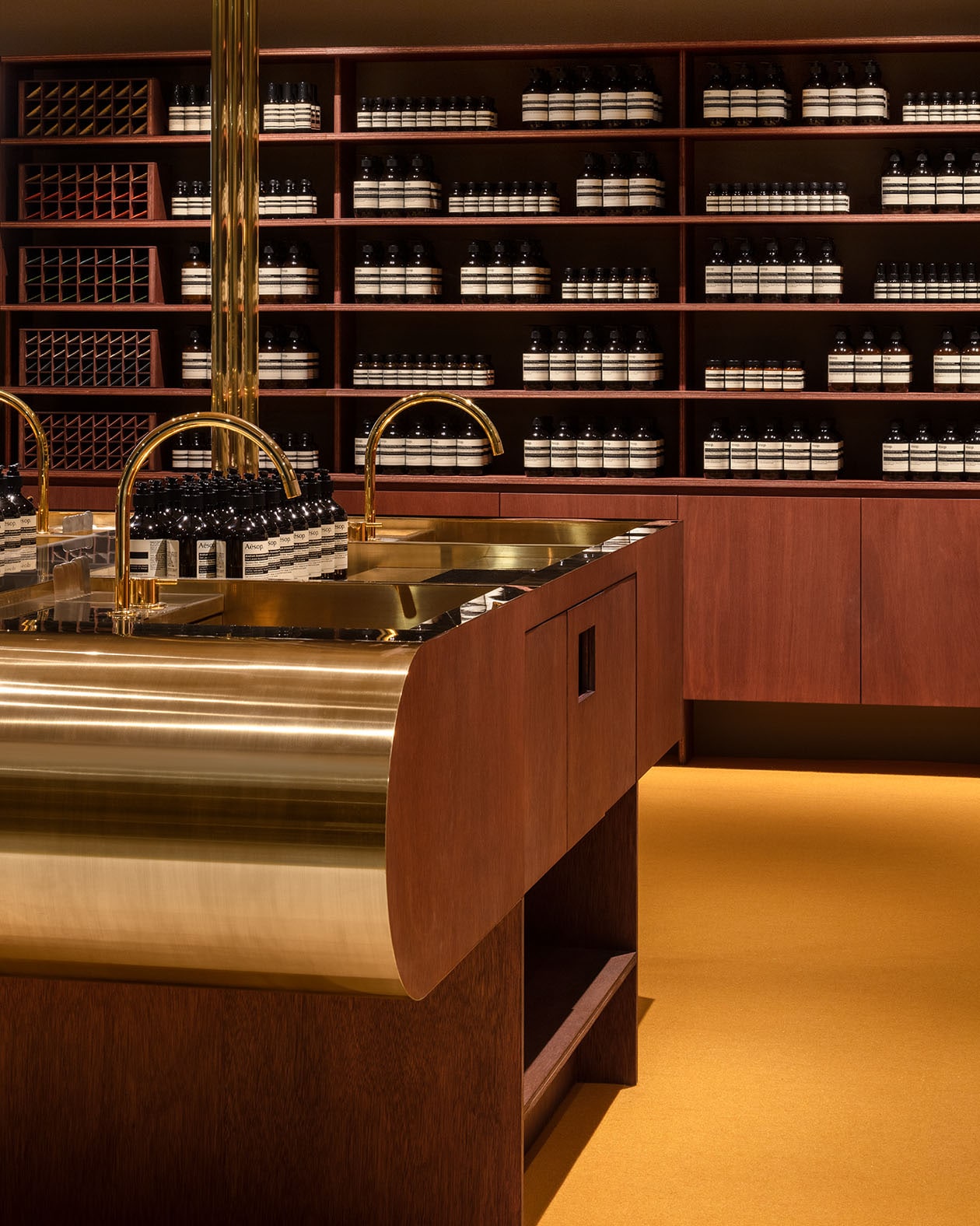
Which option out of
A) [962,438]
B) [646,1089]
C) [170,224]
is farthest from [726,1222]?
[170,224]

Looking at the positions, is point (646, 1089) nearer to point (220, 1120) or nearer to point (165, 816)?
point (220, 1120)

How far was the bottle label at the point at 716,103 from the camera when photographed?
5.62 metres

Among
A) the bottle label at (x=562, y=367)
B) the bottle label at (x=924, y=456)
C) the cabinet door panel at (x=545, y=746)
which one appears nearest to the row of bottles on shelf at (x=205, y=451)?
the bottle label at (x=562, y=367)

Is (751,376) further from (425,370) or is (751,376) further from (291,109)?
(291,109)

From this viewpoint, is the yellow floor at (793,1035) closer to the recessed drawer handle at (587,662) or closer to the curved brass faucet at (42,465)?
the recessed drawer handle at (587,662)

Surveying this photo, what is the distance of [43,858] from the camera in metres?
1.68

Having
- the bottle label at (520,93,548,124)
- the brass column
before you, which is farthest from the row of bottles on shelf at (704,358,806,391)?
the brass column

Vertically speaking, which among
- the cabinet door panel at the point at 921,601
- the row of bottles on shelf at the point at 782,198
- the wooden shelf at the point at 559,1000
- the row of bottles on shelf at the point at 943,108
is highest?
the row of bottles on shelf at the point at 943,108

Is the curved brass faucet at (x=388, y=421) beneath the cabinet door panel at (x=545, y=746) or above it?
above

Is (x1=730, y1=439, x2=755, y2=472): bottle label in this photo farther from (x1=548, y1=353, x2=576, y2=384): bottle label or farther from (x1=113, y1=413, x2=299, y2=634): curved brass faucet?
(x1=113, y1=413, x2=299, y2=634): curved brass faucet

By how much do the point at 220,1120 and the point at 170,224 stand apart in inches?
168

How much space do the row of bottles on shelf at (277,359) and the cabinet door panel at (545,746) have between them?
3816 millimetres

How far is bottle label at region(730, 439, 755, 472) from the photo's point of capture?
5711 mm

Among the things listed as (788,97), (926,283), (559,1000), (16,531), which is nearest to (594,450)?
(926,283)
